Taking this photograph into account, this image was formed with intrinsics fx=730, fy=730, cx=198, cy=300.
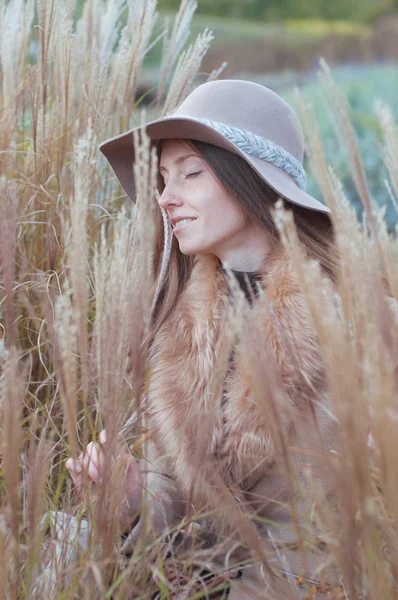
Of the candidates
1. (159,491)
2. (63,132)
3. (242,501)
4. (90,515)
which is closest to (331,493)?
(242,501)

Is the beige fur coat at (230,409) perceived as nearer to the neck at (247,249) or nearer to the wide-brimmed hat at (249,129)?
the neck at (247,249)

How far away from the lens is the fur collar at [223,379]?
161 centimetres

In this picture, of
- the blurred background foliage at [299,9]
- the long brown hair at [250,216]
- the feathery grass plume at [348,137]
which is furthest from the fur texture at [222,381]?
the blurred background foliage at [299,9]

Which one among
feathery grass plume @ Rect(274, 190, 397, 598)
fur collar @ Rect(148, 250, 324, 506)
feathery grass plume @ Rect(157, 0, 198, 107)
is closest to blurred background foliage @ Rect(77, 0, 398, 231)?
feathery grass plume @ Rect(157, 0, 198, 107)

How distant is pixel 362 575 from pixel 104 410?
46 centimetres

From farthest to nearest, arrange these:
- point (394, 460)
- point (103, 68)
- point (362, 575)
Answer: point (103, 68) → point (362, 575) → point (394, 460)

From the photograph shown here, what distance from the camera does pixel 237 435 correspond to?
162cm

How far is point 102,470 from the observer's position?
1146mm

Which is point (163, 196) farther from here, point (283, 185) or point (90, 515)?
point (90, 515)

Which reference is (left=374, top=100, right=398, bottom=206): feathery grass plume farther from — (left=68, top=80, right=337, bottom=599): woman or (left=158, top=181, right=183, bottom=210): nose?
(left=158, top=181, right=183, bottom=210): nose

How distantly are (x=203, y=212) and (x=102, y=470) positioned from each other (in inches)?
33.9

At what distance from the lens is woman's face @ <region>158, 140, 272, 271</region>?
1.84 meters

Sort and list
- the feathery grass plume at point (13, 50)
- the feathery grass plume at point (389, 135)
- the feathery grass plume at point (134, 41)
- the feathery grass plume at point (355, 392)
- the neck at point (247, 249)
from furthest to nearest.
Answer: the feathery grass plume at point (134, 41) → the feathery grass plume at point (13, 50) → the neck at point (247, 249) → the feathery grass plume at point (389, 135) → the feathery grass plume at point (355, 392)

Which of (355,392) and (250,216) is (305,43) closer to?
(250,216)
